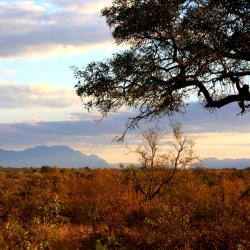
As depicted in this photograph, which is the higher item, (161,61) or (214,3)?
(214,3)

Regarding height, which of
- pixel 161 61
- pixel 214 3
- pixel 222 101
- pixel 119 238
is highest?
pixel 214 3

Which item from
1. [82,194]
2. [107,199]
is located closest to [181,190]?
[82,194]

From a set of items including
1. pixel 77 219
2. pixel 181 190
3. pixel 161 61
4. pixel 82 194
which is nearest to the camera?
pixel 161 61

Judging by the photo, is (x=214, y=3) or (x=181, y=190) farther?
(x=181, y=190)

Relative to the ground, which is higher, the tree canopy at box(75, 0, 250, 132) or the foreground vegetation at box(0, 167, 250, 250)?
the tree canopy at box(75, 0, 250, 132)

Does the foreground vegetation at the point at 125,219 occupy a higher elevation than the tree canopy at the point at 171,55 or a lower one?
lower

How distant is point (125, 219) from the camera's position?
65.8 ft

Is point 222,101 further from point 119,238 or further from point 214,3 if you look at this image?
point 119,238

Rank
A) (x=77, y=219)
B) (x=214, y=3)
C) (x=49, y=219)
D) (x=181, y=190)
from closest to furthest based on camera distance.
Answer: (x=214, y=3) → (x=49, y=219) → (x=77, y=219) → (x=181, y=190)

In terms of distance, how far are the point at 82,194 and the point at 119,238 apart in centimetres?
803

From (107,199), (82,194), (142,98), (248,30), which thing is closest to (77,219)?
(107,199)

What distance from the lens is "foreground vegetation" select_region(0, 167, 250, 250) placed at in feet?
53.4

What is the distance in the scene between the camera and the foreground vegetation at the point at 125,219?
53.4 feet

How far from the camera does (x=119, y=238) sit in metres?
17.3
